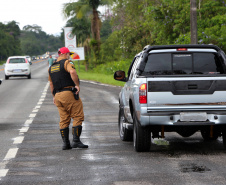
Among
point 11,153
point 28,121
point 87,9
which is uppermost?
point 87,9

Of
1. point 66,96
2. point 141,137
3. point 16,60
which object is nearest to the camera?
point 141,137

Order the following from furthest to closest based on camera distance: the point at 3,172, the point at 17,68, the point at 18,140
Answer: the point at 17,68 < the point at 18,140 < the point at 3,172

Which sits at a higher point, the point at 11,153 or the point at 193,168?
the point at 193,168

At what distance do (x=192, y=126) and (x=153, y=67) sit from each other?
1.25 metres

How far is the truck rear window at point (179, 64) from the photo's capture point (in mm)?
9180

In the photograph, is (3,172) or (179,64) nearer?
(3,172)

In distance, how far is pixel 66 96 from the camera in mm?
9352

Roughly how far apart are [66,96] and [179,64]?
1.85m

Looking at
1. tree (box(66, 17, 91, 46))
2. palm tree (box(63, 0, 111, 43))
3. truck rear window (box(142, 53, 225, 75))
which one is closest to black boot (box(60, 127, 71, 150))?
truck rear window (box(142, 53, 225, 75))

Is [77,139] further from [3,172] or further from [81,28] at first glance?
[81,28]

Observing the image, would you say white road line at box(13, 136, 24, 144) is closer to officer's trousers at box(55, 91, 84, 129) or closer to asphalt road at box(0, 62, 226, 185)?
asphalt road at box(0, 62, 226, 185)

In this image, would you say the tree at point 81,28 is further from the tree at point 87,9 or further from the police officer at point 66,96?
the police officer at point 66,96

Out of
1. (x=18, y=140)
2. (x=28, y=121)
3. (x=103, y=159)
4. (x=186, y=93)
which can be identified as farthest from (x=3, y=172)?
(x=28, y=121)

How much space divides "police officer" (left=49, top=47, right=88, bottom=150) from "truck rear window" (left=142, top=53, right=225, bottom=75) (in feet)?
3.86
